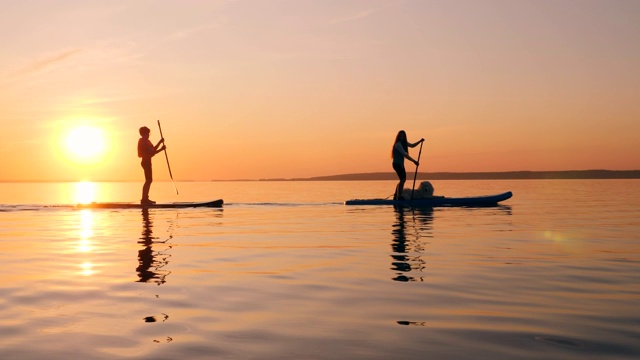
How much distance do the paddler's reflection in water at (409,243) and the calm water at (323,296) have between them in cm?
5

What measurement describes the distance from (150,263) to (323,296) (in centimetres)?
392

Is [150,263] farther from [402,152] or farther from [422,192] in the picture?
[422,192]

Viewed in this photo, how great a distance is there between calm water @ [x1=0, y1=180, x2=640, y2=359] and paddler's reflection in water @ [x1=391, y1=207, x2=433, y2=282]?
5 centimetres

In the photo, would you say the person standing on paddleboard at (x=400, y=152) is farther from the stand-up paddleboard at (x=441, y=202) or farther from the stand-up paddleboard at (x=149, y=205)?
the stand-up paddleboard at (x=149, y=205)

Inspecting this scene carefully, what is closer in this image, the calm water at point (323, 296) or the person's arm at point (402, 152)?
the calm water at point (323, 296)

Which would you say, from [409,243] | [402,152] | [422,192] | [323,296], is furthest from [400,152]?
[323,296]

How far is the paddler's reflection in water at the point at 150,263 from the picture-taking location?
8555 mm

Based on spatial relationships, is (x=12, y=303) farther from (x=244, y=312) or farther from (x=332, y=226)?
(x=332, y=226)

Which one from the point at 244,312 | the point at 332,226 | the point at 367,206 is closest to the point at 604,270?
the point at 244,312

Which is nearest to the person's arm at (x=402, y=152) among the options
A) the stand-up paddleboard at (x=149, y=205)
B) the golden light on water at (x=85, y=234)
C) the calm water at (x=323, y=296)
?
the stand-up paddleboard at (x=149, y=205)

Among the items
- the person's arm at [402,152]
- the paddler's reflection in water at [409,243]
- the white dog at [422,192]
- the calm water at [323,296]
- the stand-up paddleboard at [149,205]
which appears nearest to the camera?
the calm water at [323,296]

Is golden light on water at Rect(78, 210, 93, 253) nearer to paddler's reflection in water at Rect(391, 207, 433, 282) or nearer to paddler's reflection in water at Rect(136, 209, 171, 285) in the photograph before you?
paddler's reflection in water at Rect(136, 209, 171, 285)

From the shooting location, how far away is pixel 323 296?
726 cm

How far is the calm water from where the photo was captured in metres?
5.03
